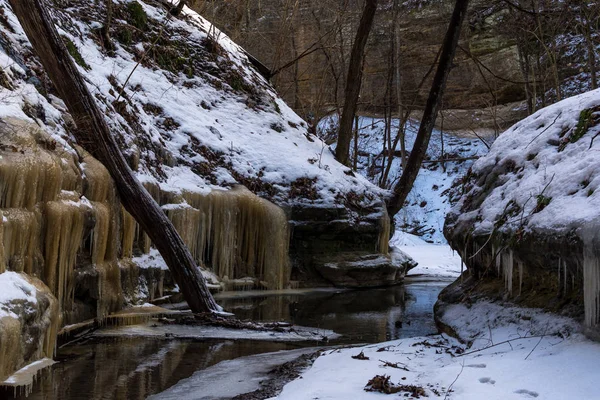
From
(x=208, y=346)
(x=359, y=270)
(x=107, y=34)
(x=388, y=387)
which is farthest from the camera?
(x=359, y=270)

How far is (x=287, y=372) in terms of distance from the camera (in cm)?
479

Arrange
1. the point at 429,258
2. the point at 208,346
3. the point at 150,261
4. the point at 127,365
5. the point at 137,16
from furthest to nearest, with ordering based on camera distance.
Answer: the point at 429,258, the point at 137,16, the point at 150,261, the point at 208,346, the point at 127,365

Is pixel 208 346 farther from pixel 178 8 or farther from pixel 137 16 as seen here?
pixel 178 8

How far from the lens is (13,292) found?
4559mm

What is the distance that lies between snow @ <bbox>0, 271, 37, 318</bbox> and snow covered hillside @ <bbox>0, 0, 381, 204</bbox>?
10.6 ft

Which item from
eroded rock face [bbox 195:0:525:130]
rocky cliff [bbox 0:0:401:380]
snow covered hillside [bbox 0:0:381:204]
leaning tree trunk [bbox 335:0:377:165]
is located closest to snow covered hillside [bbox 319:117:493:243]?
eroded rock face [bbox 195:0:525:130]

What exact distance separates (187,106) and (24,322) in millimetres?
8738

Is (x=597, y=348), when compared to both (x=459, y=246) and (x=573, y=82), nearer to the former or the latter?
(x=459, y=246)

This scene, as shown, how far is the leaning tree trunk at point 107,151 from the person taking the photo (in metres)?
7.14

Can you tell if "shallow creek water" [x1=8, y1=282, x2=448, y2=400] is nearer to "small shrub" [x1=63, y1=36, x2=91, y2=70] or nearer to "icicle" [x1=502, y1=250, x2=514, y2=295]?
"icicle" [x1=502, y1=250, x2=514, y2=295]

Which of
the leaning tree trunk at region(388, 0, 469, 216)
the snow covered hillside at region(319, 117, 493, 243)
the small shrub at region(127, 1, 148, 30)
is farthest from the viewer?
the snow covered hillside at region(319, 117, 493, 243)

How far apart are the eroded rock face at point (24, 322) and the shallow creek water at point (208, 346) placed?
0.64ft

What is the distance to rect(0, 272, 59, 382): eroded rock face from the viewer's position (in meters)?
4.23

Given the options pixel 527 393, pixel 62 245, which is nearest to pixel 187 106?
pixel 62 245
